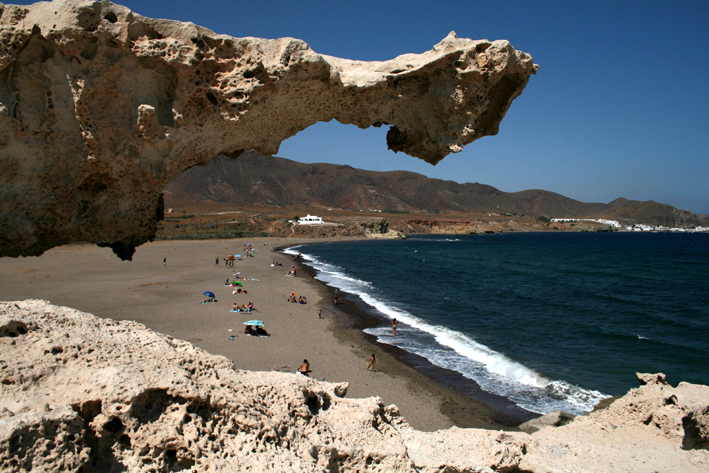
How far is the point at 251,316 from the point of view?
25203 millimetres

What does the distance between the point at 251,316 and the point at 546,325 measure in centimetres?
1812

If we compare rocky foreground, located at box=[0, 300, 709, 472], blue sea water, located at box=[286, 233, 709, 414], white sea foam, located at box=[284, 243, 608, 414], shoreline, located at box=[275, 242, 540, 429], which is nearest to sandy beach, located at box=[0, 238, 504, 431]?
shoreline, located at box=[275, 242, 540, 429]

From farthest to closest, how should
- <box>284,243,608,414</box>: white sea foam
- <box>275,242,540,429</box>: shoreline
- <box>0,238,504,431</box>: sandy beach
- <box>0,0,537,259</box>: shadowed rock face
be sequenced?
<box>0,238,504,431</box>: sandy beach, <box>284,243,608,414</box>: white sea foam, <box>275,242,540,429</box>: shoreline, <box>0,0,537,259</box>: shadowed rock face

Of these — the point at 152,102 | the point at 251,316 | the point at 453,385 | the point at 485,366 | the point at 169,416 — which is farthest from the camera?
the point at 251,316

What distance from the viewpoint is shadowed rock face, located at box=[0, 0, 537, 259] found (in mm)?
5387

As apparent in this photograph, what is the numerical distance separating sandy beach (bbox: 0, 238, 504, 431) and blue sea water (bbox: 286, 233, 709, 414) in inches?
93.4

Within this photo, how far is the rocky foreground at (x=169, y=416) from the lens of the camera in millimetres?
3250

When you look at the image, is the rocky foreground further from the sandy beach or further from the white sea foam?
the white sea foam

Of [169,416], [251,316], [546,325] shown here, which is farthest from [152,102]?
[546,325]

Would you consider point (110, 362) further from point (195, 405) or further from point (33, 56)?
point (33, 56)

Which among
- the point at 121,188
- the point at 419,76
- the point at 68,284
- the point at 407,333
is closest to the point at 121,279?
the point at 68,284

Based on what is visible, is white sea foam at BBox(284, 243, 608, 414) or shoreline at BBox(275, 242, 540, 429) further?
white sea foam at BBox(284, 243, 608, 414)

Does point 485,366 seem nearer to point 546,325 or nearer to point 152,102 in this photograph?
point 546,325

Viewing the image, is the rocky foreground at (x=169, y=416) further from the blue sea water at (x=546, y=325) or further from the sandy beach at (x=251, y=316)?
the blue sea water at (x=546, y=325)
